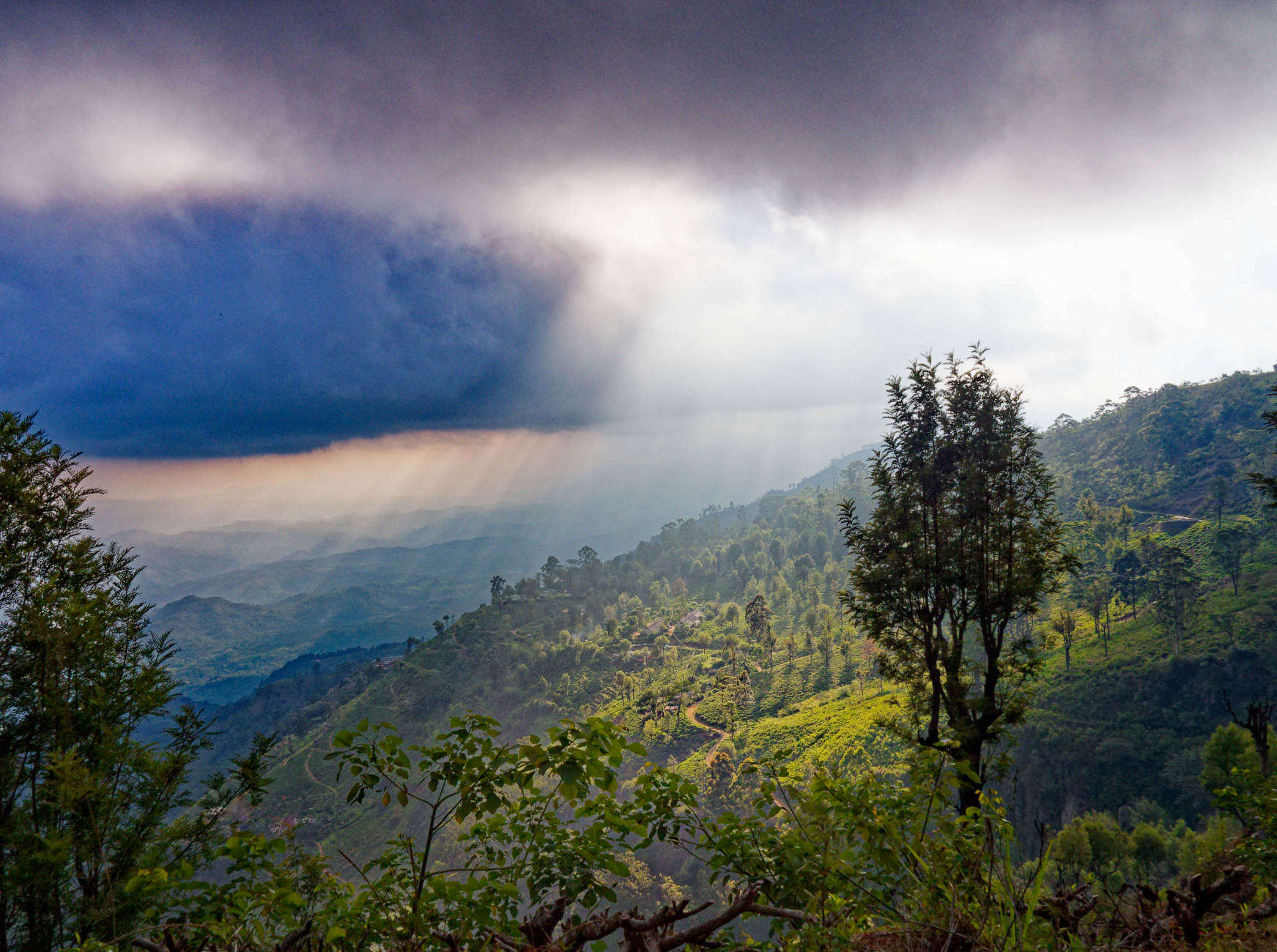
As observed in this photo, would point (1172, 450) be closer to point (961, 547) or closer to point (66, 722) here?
point (961, 547)

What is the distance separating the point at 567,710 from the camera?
87.2m

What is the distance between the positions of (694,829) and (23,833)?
34.1 ft

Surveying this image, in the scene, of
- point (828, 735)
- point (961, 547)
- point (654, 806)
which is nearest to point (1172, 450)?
point (828, 735)

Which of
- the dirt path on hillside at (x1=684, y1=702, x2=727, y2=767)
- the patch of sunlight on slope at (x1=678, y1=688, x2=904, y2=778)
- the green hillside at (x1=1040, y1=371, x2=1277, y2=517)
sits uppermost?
the green hillside at (x1=1040, y1=371, x2=1277, y2=517)

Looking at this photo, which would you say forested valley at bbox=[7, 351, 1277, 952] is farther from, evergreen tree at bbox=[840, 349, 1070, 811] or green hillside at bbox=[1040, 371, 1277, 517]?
green hillside at bbox=[1040, 371, 1277, 517]

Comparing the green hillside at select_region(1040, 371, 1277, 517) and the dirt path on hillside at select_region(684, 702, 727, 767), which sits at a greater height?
the green hillside at select_region(1040, 371, 1277, 517)

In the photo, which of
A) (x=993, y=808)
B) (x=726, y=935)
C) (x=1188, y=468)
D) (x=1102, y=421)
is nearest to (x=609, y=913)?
(x=726, y=935)

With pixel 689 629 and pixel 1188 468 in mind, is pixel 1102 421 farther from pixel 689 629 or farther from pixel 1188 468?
pixel 689 629

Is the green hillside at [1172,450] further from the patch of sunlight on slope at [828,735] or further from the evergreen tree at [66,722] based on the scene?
the evergreen tree at [66,722]

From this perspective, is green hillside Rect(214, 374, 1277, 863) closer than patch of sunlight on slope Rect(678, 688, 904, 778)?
Yes

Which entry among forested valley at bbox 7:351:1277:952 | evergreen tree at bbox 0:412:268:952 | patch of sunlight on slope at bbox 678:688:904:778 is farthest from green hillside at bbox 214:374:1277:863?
evergreen tree at bbox 0:412:268:952

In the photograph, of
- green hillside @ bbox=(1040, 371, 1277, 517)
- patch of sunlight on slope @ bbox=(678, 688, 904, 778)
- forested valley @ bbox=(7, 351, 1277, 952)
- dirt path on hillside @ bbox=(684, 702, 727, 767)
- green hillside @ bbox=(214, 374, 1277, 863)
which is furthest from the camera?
green hillside @ bbox=(1040, 371, 1277, 517)

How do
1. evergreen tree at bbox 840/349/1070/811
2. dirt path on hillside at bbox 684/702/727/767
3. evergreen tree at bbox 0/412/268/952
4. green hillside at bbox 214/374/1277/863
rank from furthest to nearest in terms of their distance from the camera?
dirt path on hillside at bbox 684/702/727/767 → green hillside at bbox 214/374/1277/863 → evergreen tree at bbox 840/349/1070/811 → evergreen tree at bbox 0/412/268/952

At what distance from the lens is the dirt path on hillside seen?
205 feet
